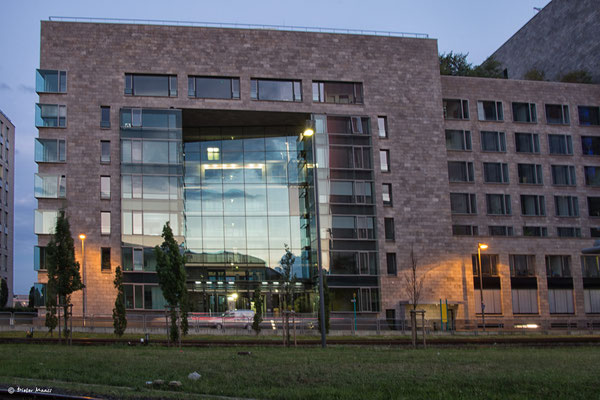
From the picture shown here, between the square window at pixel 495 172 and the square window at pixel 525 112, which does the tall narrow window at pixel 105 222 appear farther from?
the square window at pixel 525 112

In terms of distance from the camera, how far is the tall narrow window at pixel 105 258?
58312mm

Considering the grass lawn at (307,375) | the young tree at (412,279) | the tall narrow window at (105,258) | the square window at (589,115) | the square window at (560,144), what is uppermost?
the square window at (589,115)

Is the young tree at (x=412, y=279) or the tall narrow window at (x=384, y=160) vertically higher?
the tall narrow window at (x=384, y=160)

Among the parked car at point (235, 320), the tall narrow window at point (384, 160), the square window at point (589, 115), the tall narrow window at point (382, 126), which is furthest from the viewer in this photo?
the square window at point (589, 115)

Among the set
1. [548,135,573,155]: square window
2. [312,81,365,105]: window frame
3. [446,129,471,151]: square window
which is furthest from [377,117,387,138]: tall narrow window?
[548,135,573,155]: square window

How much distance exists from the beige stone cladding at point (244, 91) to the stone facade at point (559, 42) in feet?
70.0

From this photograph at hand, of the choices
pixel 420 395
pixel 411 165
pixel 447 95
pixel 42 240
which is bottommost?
pixel 420 395

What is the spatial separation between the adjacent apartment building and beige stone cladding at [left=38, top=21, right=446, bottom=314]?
13 cm

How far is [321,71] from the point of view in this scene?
64.9m

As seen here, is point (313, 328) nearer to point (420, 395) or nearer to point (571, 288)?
point (571, 288)

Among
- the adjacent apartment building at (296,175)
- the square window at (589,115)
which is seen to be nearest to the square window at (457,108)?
the adjacent apartment building at (296,175)

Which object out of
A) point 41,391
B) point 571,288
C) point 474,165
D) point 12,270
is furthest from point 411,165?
point 12,270

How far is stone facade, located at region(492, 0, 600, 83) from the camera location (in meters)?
77.2

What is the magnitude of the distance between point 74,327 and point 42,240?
44.0ft
